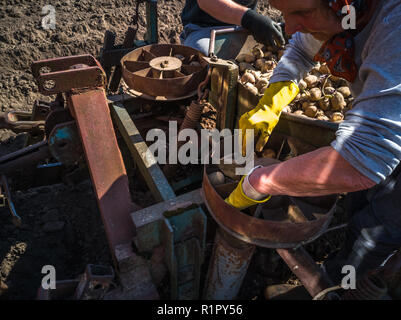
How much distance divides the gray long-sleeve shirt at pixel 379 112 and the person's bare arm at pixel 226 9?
2.46m

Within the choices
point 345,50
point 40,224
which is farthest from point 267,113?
point 40,224

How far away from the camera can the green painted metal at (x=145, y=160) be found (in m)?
2.19

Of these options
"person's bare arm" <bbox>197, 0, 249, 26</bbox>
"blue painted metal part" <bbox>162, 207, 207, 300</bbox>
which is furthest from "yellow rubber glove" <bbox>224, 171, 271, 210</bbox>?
"person's bare arm" <bbox>197, 0, 249, 26</bbox>

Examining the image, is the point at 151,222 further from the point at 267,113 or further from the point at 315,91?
the point at 315,91

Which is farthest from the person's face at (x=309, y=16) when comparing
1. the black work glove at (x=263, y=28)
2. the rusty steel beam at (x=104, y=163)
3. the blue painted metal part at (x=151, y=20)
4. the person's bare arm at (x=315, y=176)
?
the blue painted metal part at (x=151, y=20)

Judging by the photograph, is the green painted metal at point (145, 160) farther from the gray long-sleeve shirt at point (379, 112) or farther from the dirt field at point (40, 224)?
the gray long-sleeve shirt at point (379, 112)

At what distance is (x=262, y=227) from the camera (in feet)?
5.68

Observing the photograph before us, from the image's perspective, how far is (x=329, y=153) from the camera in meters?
1.38

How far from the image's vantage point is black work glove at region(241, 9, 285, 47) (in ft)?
11.1

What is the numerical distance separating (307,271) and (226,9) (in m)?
3.15

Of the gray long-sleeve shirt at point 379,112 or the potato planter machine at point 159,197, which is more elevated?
the gray long-sleeve shirt at point 379,112

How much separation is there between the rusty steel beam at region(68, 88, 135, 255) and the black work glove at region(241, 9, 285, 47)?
6.76 feet

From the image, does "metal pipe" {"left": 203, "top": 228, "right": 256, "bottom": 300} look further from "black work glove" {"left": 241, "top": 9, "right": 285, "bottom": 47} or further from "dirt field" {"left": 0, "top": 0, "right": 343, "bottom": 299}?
"black work glove" {"left": 241, "top": 9, "right": 285, "bottom": 47}

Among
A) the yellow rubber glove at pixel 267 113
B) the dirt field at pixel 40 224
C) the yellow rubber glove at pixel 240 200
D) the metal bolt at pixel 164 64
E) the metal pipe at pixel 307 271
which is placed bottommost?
the dirt field at pixel 40 224
